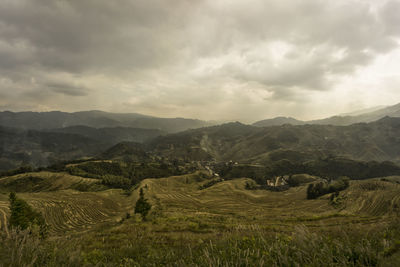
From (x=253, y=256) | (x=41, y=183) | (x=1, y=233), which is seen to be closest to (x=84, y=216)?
(x=1, y=233)

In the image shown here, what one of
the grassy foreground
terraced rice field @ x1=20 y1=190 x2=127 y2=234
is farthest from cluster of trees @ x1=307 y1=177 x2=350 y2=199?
terraced rice field @ x1=20 y1=190 x2=127 y2=234

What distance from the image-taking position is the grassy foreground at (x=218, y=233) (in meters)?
3.84

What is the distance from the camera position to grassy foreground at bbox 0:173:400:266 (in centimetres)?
384

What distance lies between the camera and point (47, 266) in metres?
3.75

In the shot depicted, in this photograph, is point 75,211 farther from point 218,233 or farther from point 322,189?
point 322,189

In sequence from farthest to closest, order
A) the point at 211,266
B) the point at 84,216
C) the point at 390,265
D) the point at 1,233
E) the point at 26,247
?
the point at 84,216 < the point at 1,233 < the point at 26,247 < the point at 211,266 < the point at 390,265

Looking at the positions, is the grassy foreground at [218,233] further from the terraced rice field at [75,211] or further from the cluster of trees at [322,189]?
the cluster of trees at [322,189]

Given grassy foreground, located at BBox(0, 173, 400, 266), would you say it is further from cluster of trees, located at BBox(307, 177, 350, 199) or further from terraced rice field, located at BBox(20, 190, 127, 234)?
cluster of trees, located at BBox(307, 177, 350, 199)

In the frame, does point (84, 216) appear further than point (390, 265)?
Yes

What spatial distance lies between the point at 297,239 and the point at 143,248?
17.4ft

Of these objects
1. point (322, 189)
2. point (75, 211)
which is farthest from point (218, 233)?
point (322, 189)

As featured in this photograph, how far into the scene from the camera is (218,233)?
8.47m

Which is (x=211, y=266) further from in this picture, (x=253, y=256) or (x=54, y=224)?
(x=54, y=224)

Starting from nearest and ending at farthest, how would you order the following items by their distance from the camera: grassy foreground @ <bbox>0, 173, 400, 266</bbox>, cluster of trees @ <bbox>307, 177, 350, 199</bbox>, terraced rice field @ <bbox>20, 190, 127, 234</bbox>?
grassy foreground @ <bbox>0, 173, 400, 266</bbox>
terraced rice field @ <bbox>20, 190, 127, 234</bbox>
cluster of trees @ <bbox>307, 177, 350, 199</bbox>
